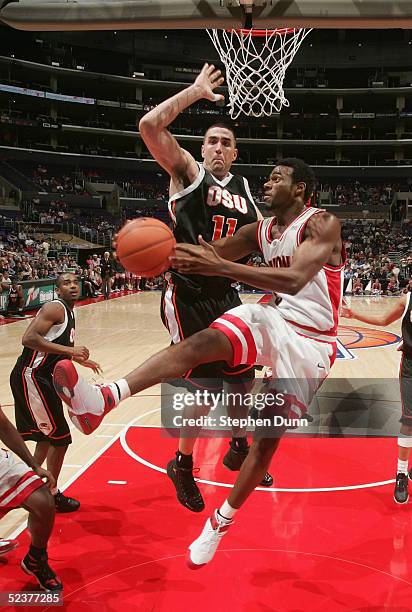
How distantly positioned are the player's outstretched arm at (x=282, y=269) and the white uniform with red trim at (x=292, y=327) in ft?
0.48

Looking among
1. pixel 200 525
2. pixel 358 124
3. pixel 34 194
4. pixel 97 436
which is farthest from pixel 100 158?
pixel 200 525

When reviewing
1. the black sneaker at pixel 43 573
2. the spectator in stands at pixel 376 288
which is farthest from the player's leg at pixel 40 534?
the spectator in stands at pixel 376 288

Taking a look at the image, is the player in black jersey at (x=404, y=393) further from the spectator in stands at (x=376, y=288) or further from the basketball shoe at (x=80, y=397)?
the spectator in stands at (x=376, y=288)

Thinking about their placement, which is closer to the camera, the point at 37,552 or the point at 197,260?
the point at 197,260

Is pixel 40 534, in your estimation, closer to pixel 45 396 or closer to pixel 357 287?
pixel 45 396

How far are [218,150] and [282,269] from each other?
121cm

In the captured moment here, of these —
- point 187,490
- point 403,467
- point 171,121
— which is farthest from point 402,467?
point 171,121

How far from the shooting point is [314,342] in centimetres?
305

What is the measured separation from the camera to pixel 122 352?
10203 mm

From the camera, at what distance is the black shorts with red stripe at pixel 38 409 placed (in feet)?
13.8

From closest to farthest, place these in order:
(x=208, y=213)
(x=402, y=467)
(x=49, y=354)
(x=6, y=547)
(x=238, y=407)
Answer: (x=6, y=547), (x=208, y=213), (x=238, y=407), (x=49, y=354), (x=402, y=467)

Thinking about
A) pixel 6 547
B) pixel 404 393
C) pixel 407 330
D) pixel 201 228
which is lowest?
pixel 6 547

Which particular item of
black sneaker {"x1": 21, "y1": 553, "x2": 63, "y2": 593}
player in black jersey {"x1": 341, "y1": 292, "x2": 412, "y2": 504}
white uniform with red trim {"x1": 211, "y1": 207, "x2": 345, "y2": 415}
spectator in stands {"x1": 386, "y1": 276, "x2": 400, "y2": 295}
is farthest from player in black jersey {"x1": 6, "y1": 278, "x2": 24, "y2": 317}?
spectator in stands {"x1": 386, "y1": 276, "x2": 400, "y2": 295}

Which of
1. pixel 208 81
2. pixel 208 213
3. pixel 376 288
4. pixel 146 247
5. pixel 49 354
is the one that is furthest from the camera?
pixel 376 288
